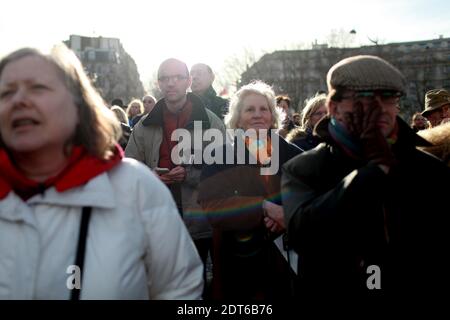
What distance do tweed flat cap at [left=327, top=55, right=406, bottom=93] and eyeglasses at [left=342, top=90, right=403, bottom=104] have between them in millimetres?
20

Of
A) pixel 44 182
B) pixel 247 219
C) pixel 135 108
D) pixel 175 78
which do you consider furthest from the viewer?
pixel 135 108

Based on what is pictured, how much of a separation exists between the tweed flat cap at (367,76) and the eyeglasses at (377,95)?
20mm

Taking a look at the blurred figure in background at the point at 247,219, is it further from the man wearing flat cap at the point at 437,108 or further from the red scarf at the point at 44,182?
the man wearing flat cap at the point at 437,108

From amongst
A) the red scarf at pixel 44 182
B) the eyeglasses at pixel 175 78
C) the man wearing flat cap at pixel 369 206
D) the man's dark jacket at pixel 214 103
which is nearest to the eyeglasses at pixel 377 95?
the man wearing flat cap at pixel 369 206

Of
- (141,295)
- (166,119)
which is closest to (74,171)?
(141,295)

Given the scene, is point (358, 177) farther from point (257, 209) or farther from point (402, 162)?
point (257, 209)

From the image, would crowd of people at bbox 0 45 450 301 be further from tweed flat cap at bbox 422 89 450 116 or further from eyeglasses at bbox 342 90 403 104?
tweed flat cap at bbox 422 89 450 116

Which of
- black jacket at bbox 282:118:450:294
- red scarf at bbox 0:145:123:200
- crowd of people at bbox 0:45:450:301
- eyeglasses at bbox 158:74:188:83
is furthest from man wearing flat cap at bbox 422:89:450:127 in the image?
red scarf at bbox 0:145:123:200

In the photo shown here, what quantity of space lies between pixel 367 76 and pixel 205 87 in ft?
15.1

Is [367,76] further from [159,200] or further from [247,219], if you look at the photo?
[247,219]

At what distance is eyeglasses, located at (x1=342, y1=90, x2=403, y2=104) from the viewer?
2279 mm

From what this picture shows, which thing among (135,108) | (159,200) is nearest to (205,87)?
(135,108)

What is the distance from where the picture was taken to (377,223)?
A: 2.30 meters

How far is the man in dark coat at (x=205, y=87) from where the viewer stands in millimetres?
6695
